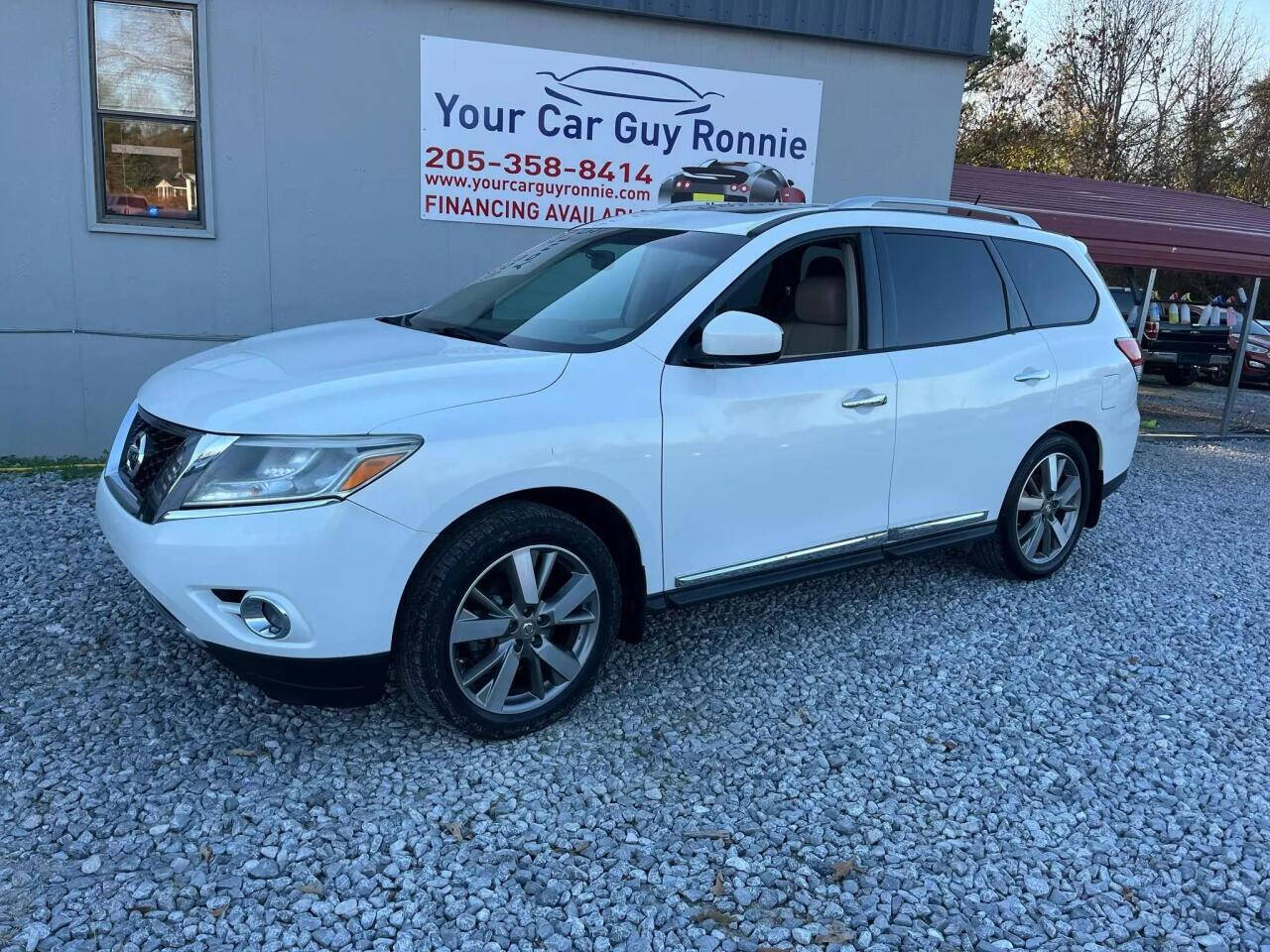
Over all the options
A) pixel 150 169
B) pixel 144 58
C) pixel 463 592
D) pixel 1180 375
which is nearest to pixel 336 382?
pixel 463 592

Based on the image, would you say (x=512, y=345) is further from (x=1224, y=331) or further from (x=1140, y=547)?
(x=1224, y=331)

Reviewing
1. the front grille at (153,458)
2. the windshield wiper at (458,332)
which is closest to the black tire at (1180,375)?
the windshield wiper at (458,332)

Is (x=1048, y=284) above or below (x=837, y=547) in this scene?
above

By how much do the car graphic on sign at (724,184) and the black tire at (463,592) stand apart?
191 inches

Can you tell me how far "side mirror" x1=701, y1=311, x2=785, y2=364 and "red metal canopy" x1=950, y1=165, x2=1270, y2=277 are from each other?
282 inches

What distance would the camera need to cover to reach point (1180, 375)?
60.9ft

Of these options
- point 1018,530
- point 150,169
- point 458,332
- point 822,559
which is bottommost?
point 1018,530

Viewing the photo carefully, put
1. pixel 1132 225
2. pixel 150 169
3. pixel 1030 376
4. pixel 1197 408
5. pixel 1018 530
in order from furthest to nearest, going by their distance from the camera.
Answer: pixel 1197 408
pixel 1132 225
pixel 150 169
pixel 1018 530
pixel 1030 376


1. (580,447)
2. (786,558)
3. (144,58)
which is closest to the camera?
(580,447)

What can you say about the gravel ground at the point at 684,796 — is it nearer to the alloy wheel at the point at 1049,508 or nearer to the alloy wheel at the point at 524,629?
the alloy wheel at the point at 524,629

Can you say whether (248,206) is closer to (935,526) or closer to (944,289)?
(944,289)

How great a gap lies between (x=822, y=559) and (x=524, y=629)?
4.61ft

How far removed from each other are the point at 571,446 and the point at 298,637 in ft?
3.39

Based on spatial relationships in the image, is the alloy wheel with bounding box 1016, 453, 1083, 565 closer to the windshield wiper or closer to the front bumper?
the windshield wiper
